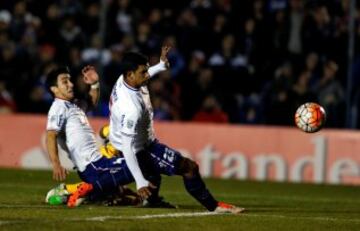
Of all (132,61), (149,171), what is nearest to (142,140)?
(149,171)

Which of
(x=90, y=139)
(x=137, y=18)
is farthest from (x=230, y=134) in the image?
(x=90, y=139)

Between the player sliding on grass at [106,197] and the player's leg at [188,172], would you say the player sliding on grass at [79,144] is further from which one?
the player's leg at [188,172]

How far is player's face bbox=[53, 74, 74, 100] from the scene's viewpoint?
491 inches

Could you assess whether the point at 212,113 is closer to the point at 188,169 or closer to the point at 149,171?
the point at 149,171

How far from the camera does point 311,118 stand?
12.7 meters

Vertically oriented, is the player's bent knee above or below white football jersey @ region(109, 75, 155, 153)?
below

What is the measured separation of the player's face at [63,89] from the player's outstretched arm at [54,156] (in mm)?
540

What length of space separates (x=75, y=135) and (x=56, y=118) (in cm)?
34

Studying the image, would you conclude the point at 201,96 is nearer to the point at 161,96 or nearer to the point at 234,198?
the point at 161,96

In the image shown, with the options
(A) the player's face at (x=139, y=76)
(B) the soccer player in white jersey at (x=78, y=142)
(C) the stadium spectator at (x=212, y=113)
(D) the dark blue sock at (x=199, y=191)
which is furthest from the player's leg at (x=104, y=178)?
(C) the stadium spectator at (x=212, y=113)

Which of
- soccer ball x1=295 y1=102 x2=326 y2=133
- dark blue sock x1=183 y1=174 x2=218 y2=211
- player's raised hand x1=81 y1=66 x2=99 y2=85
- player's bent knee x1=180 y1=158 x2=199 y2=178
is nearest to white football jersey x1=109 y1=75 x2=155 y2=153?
player's bent knee x1=180 y1=158 x2=199 y2=178

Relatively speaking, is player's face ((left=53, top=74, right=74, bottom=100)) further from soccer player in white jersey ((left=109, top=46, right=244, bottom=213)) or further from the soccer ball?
the soccer ball

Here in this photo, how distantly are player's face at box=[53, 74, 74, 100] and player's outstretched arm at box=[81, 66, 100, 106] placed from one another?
0.36 m

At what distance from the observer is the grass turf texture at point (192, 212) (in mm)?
9828
